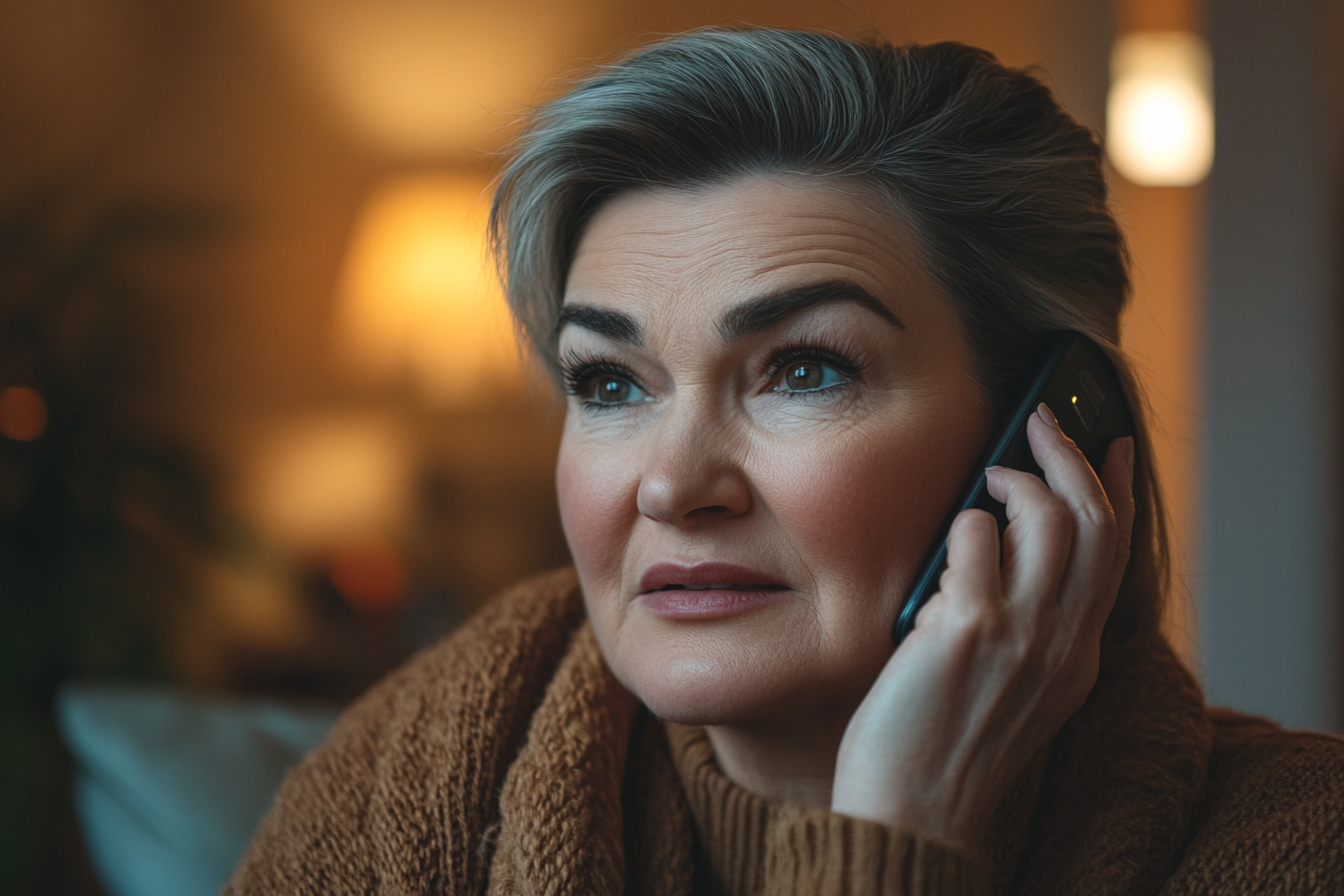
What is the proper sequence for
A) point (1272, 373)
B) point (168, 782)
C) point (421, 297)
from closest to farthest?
point (168, 782)
point (1272, 373)
point (421, 297)

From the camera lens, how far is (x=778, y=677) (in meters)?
0.87

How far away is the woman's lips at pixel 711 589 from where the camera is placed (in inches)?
34.5

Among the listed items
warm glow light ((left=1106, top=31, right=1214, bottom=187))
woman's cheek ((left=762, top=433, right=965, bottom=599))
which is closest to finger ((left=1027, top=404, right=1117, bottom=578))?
woman's cheek ((left=762, top=433, right=965, bottom=599))

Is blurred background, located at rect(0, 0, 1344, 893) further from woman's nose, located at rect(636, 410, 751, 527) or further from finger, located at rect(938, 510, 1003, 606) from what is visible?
finger, located at rect(938, 510, 1003, 606)

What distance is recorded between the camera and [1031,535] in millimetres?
857

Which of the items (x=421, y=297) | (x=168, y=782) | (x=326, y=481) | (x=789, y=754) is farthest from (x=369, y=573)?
(x=789, y=754)

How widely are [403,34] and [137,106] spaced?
781mm

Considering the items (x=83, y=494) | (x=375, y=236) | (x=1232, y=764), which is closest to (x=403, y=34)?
(x=375, y=236)

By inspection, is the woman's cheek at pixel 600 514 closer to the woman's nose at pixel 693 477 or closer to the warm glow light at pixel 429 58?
the woman's nose at pixel 693 477

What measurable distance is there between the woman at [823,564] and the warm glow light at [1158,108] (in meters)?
1.69

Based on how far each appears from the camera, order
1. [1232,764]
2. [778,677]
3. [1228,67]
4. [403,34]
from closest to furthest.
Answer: [778,677] < [1232,764] < [1228,67] < [403,34]

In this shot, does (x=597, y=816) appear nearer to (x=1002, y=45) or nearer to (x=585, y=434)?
(x=585, y=434)

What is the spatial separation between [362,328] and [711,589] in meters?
2.44

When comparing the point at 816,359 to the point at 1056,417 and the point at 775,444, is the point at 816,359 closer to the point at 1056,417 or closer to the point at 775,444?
the point at 775,444
